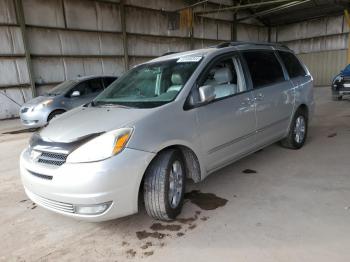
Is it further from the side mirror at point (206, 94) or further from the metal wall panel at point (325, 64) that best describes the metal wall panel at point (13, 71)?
the metal wall panel at point (325, 64)

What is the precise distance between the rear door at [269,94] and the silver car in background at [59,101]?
5.07m

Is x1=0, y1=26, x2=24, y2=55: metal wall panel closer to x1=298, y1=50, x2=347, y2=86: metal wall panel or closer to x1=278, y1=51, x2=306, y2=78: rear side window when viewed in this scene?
x1=278, y1=51, x2=306, y2=78: rear side window

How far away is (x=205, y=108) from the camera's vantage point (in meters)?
2.95

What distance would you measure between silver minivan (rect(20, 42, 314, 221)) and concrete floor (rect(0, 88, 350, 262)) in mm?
308

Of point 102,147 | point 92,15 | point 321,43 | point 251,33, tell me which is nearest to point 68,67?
point 92,15

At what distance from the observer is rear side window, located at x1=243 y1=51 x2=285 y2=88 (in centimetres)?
367

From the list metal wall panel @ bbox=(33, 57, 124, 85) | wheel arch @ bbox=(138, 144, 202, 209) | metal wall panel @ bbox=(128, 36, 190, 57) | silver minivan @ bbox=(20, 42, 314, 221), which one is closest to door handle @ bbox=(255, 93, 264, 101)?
silver minivan @ bbox=(20, 42, 314, 221)

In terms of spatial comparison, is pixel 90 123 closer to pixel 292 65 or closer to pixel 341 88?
pixel 292 65

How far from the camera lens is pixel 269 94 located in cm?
382

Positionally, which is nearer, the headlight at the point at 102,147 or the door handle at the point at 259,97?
the headlight at the point at 102,147

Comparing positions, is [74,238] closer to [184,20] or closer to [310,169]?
[310,169]

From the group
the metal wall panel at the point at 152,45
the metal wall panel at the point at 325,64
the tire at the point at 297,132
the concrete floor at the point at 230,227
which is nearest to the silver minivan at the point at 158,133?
the concrete floor at the point at 230,227

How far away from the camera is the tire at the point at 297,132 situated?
4.53 meters

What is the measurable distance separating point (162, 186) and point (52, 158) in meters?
0.97
